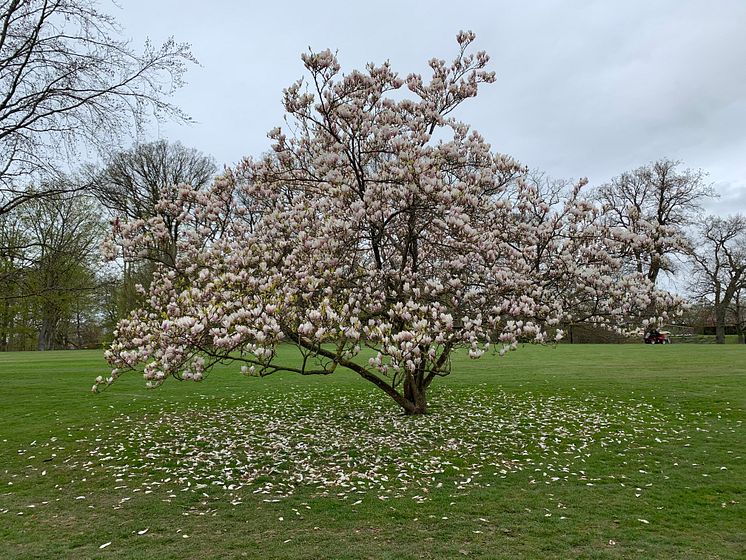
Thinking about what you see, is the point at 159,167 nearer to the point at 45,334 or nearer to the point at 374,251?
the point at 45,334

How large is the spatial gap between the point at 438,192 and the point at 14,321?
44.2 metres

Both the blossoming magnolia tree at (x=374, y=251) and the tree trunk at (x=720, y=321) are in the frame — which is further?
the tree trunk at (x=720, y=321)

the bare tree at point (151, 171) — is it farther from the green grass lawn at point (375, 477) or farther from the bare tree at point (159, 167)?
the green grass lawn at point (375, 477)

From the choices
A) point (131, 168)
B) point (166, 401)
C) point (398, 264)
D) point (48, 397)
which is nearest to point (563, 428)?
point (398, 264)

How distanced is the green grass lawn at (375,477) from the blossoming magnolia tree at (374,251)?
1351 millimetres

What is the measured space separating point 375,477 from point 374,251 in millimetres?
3484

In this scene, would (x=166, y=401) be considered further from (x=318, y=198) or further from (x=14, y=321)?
(x=14, y=321)

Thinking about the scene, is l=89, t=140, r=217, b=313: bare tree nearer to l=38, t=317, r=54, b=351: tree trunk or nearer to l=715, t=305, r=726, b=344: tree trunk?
l=38, t=317, r=54, b=351: tree trunk

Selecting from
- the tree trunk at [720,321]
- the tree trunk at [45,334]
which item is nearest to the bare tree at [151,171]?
the tree trunk at [45,334]

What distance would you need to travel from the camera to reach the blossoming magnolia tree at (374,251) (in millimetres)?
6676

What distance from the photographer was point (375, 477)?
6.90m

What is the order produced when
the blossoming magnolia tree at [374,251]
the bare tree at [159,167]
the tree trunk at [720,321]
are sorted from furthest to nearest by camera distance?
the tree trunk at [720,321]
the bare tree at [159,167]
the blossoming magnolia tree at [374,251]

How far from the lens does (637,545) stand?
4766mm

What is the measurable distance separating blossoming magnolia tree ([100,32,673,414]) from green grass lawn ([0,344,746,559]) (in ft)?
4.43
